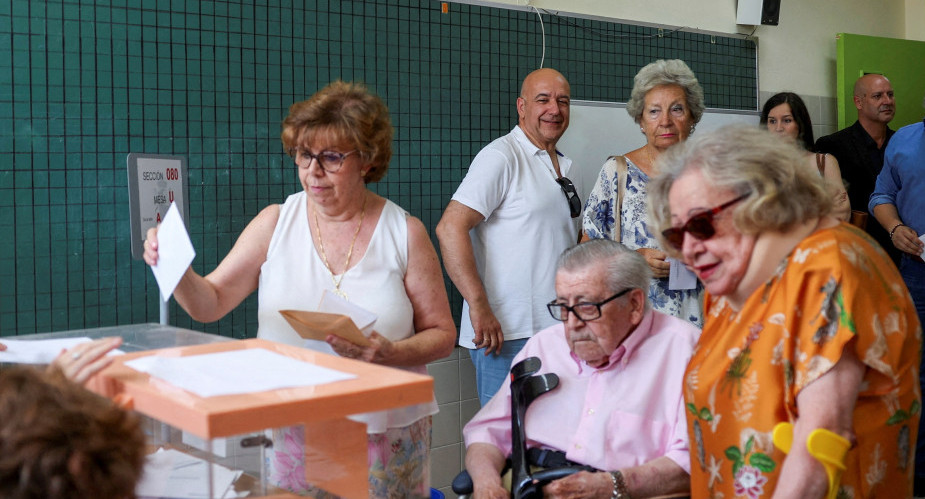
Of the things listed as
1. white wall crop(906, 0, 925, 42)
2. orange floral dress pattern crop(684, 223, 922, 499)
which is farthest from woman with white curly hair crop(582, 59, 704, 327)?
white wall crop(906, 0, 925, 42)

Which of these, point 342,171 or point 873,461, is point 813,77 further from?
point 873,461

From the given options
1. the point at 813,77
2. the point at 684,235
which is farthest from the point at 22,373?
the point at 813,77

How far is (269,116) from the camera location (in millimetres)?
3422

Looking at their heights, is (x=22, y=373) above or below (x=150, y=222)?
below

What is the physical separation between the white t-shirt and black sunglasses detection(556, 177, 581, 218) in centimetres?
2

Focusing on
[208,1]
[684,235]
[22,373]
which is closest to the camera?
[22,373]

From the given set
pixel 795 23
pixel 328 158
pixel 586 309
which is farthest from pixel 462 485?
pixel 795 23

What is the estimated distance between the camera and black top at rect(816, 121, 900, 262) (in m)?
4.68

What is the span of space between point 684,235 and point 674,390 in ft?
2.16

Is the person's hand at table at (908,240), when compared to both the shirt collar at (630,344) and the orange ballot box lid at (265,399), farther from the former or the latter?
the orange ballot box lid at (265,399)

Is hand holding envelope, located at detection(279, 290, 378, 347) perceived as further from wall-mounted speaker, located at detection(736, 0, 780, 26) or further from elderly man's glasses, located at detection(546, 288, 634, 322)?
wall-mounted speaker, located at detection(736, 0, 780, 26)

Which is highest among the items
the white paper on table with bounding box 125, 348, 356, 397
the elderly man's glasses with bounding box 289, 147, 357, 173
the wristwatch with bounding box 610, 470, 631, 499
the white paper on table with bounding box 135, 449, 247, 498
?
the elderly man's glasses with bounding box 289, 147, 357, 173

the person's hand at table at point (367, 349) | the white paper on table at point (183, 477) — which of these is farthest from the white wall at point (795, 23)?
the white paper on table at point (183, 477)

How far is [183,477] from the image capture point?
134 centimetres
